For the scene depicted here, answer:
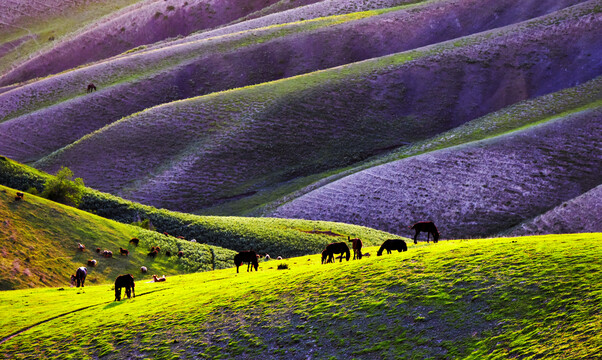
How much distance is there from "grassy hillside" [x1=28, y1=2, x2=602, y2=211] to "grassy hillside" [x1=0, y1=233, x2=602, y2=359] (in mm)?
63583

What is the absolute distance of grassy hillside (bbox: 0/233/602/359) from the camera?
19.0 meters

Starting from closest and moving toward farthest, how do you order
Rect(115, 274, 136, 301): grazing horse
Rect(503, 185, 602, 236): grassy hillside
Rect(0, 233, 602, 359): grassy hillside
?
Rect(0, 233, 602, 359): grassy hillside, Rect(115, 274, 136, 301): grazing horse, Rect(503, 185, 602, 236): grassy hillside

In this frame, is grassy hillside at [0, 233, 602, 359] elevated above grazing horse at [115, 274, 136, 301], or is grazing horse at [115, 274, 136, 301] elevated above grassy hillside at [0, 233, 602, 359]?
grazing horse at [115, 274, 136, 301]

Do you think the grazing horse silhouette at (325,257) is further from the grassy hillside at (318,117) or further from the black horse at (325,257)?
the grassy hillside at (318,117)

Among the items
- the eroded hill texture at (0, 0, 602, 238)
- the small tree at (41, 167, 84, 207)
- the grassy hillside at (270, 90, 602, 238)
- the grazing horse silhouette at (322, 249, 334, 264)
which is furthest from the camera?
the eroded hill texture at (0, 0, 602, 238)

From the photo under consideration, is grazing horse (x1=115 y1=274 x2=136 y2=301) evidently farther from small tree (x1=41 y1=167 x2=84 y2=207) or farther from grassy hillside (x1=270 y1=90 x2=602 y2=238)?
grassy hillside (x1=270 y1=90 x2=602 y2=238)

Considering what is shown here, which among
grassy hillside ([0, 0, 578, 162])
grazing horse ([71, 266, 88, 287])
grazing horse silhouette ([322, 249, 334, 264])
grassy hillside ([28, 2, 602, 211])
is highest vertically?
grassy hillside ([0, 0, 578, 162])

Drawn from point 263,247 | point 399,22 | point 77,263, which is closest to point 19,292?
point 77,263

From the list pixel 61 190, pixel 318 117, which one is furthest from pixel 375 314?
pixel 318 117

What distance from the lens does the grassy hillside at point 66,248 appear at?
40.3 m

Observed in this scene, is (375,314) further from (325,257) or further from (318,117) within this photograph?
(318,117)

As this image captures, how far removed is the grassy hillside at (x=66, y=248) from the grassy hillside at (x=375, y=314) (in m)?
10.5

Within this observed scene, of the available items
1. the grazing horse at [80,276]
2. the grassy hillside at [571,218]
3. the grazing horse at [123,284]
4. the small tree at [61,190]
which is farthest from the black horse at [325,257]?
the grassy hillside at [571,218]

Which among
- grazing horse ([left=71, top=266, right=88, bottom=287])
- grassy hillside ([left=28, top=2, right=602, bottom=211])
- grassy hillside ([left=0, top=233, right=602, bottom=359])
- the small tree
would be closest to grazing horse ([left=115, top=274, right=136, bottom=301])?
grassy hillside ([left=0, top=233, right=602, bottom=359])
